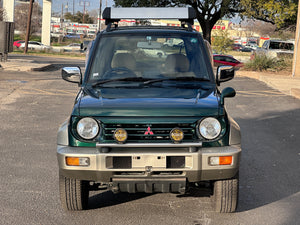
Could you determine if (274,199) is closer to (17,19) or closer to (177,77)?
(177,77)

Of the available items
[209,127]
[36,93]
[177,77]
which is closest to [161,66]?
[177,77]

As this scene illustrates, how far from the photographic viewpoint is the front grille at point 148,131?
16.3 feet

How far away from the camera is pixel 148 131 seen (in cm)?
496

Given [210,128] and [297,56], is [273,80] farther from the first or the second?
[210,128]

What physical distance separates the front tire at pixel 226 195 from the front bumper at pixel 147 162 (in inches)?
10.1

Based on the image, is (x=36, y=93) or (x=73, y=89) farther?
(x=73, y=89)

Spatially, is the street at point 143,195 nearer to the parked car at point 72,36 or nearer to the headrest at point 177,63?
the headrest at point 177,63

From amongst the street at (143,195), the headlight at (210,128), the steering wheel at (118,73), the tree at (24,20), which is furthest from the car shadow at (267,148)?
the tree at (24,20)

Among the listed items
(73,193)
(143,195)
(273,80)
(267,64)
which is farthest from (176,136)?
(267,64)

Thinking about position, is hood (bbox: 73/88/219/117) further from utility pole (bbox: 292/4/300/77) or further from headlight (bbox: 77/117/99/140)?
utility pole (bbox: 292/4/300/77)

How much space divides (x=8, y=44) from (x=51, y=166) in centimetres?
1867

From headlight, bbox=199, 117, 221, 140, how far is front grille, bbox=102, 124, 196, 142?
0.09 metres

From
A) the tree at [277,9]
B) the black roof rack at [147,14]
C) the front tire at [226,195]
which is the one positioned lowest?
the front tire at [226,195]

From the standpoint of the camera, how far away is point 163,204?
5887 millimetres
